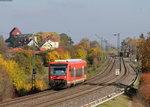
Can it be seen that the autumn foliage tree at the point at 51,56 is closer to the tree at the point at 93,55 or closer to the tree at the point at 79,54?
the tree at the point at 79,54

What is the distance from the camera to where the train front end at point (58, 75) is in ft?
101

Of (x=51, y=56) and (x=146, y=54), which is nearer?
(x=146, y=54)

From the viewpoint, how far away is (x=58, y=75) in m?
31.1

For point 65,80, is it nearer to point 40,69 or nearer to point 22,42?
point 40,69

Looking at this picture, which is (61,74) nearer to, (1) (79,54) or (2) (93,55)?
(1) (79,54)

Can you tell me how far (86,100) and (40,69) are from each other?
4872 centimetres

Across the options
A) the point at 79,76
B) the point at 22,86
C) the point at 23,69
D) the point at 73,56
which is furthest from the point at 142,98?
the point at 73,56

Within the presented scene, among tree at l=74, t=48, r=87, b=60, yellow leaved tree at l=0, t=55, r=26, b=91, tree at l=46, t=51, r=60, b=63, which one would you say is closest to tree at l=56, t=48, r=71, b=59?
tree at l=46, t=51, r=60, b=63

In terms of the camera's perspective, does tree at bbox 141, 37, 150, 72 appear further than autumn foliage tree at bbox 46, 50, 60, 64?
No

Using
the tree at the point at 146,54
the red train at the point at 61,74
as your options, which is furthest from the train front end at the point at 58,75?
the tree at the point at 146,54

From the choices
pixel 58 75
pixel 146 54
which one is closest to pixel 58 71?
pixel 58 75

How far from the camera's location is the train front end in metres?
30.9

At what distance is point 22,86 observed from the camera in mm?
60344

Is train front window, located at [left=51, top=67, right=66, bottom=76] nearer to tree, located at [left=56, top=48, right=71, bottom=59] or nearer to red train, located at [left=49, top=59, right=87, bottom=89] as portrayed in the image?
red train, located at [left=49, top=59, right=87, bottom=89]
